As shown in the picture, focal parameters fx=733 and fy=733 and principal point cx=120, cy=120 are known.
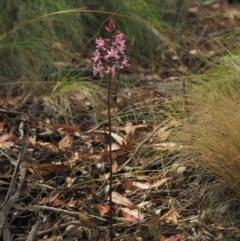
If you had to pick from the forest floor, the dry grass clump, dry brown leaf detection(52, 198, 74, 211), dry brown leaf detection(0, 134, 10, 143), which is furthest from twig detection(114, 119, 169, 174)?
dry brown leaf detection(0, 134, 10, 143)

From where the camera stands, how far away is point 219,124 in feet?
11.1

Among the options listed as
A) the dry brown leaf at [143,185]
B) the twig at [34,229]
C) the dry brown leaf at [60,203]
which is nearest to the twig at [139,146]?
the dry brown leaf at [143,185]

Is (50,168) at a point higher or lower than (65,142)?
higher

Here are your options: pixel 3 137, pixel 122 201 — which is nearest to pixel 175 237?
pixel 122 201

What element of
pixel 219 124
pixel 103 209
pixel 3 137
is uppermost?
pixel 219 124

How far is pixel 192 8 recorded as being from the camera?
6.48m

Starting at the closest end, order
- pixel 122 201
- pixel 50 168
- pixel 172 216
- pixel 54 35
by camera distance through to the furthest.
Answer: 1. pixel 172 216
2. pixel 122 201
3. pixel 50 168
4. pixel 54 35

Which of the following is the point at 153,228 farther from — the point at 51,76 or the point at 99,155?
the point at 51,76

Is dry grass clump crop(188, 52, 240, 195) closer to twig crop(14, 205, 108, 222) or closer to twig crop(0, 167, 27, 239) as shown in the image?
twig crop(14, 205, 108, 222)

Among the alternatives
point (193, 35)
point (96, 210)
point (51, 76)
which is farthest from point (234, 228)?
point (193, 35)

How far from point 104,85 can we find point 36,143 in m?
1.07

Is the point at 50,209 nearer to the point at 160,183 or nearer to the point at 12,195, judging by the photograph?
the point at 12,195

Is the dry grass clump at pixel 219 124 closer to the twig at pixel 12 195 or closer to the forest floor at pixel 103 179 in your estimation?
the forest floor at pixel 103 179

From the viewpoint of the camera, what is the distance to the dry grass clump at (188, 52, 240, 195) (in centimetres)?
328
